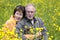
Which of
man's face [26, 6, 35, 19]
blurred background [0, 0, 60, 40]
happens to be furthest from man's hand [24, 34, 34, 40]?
blurred background [0, 0, 60, 40]

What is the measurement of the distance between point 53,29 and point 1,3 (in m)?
3.58

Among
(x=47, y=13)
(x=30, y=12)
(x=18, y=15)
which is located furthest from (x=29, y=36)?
(x=47, y=13)

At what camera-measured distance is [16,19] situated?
525 centimetres

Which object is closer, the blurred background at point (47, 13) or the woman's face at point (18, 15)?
the woman's face at point (18, 15)

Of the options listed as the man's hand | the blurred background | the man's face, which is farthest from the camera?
the blurred background

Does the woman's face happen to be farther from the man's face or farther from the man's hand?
the man's hand

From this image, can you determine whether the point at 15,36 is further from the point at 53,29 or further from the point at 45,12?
the point at 45,12

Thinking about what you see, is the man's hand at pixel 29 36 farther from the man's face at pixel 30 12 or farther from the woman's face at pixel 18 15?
the woman's face at pixel 18 15

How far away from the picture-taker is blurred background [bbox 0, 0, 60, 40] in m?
6.33

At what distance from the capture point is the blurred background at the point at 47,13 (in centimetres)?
633

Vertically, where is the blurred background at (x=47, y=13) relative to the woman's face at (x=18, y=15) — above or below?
below

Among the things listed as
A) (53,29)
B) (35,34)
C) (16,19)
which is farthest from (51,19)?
(35,34)

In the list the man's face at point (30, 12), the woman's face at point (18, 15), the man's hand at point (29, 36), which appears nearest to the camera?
the man's hand at point (29, 36)

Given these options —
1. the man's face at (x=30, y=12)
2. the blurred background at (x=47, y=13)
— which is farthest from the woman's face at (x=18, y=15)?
the blurred background at (x=47, y=13)
